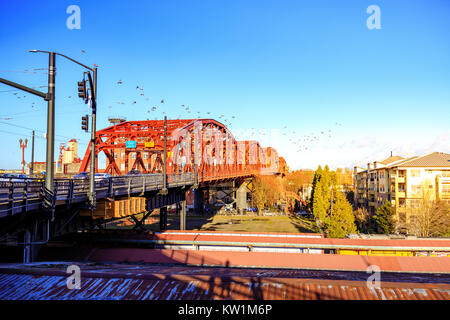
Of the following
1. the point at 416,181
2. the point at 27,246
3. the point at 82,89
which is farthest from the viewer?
the point at 416,181

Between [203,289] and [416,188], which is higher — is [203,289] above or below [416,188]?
below

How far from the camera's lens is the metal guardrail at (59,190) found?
34.5 ft

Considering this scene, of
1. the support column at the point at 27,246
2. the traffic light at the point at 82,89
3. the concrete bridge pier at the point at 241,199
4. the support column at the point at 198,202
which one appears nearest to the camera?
the support column at the point at 27,246

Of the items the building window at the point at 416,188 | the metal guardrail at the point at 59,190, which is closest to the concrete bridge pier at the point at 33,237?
the metal guardrail at the point at 59,190

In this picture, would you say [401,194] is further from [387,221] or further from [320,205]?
[320,205]

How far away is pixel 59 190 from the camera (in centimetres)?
1334

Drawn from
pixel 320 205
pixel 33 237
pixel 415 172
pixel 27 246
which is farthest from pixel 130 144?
pixel 415 172

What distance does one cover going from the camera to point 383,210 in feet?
130

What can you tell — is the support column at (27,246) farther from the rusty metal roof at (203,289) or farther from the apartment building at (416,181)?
the apartment building at (416,181)

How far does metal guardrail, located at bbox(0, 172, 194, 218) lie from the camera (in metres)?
10.5

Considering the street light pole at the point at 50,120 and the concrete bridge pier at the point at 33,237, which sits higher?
the street light pole at the point at 50,120

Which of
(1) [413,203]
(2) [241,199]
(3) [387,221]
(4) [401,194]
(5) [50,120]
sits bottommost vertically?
(3) [387,221]
